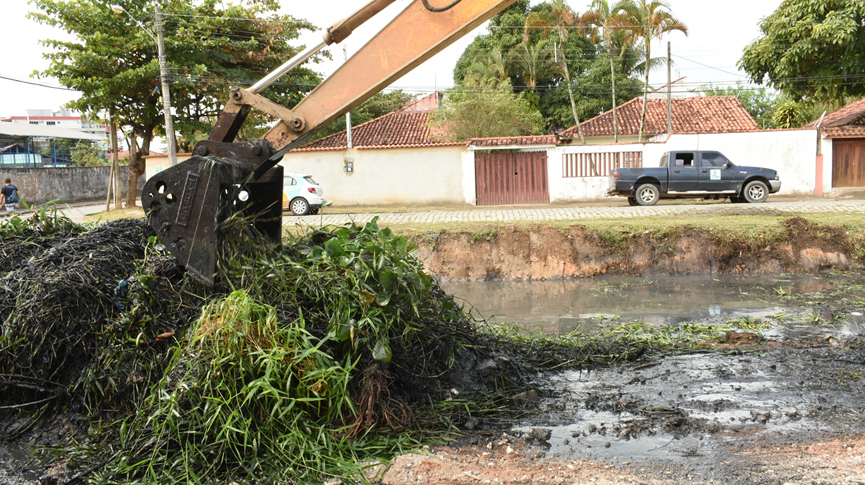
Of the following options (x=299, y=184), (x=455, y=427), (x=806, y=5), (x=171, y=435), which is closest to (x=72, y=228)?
(x=171, y=435)

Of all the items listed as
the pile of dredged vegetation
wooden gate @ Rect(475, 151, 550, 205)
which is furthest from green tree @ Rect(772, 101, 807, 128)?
the pile of dredged vegetation

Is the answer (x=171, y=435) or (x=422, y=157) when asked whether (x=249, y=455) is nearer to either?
(x=171, y=435)

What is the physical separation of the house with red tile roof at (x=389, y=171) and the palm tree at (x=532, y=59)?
1357 centimetres

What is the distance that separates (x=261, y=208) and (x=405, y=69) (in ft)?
5.51

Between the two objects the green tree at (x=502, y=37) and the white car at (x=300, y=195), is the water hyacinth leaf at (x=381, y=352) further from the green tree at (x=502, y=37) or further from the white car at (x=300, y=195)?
the green tree at (x=502, y=37)

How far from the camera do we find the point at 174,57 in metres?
20.8

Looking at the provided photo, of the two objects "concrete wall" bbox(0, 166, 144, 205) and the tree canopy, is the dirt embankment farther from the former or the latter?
the tree canopy

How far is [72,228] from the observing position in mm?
5648

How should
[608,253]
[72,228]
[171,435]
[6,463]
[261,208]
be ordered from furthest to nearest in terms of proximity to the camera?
[608,253] → [72,228] → [261,208] → [6,463] → [171,435]

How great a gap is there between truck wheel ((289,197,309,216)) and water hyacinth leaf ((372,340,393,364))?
50.5 feet

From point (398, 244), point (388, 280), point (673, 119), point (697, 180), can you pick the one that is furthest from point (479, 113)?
point (388, 280)

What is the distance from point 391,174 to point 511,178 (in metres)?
4.48

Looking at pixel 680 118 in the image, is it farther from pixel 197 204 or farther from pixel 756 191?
pixel 197 204

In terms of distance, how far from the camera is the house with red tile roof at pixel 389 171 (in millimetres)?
22969
